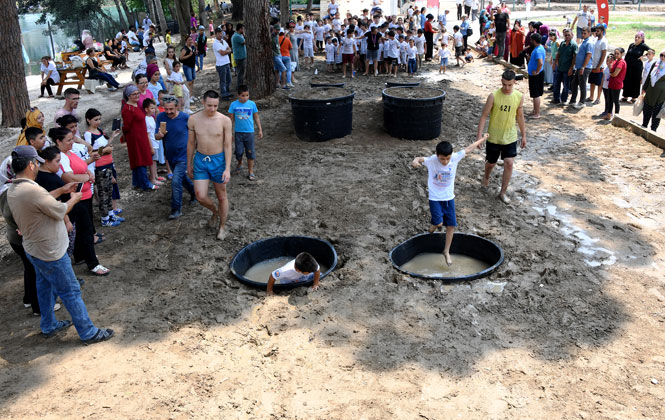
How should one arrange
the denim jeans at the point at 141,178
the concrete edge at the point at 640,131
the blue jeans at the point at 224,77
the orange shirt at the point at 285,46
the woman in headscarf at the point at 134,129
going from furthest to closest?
1. the orange shirt at the point at 285,46
2. the blue jeans at the point at 224,77
3. the concrete edge at the point at 640,131
4. the denim jeans at the point at 141,178
5. the woman in headscarf at the point at 134,129

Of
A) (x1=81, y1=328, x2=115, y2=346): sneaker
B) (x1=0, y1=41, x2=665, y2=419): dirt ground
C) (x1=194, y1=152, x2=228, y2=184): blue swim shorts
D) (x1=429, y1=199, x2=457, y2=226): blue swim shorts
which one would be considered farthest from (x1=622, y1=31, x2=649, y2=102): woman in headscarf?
(x1=81, y1=328, x2=115, y2=346): sneaker

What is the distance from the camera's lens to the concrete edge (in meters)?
9.58

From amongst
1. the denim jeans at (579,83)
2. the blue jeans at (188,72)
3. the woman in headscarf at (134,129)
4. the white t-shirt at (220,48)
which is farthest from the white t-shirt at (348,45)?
the woman in headscarf at (134,129)

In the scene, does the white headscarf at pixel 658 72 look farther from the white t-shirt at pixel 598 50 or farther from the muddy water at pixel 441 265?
the muddy water at pixel 441 265

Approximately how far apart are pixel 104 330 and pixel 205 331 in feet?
2.93

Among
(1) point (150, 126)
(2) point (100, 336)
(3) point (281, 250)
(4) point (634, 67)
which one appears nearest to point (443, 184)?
(3) point (281, 250)

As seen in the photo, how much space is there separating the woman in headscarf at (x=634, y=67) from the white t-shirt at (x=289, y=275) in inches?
398

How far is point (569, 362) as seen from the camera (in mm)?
4500

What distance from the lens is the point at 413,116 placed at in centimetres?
992

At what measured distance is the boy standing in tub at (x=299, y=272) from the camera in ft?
18.1

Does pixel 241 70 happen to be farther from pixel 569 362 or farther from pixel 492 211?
pixel 569 362

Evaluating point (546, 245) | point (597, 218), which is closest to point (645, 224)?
point (597, 218)

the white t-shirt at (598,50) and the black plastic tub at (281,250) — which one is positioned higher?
the white t-shirt at (598,50)

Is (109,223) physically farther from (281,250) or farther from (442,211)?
(442,211)
